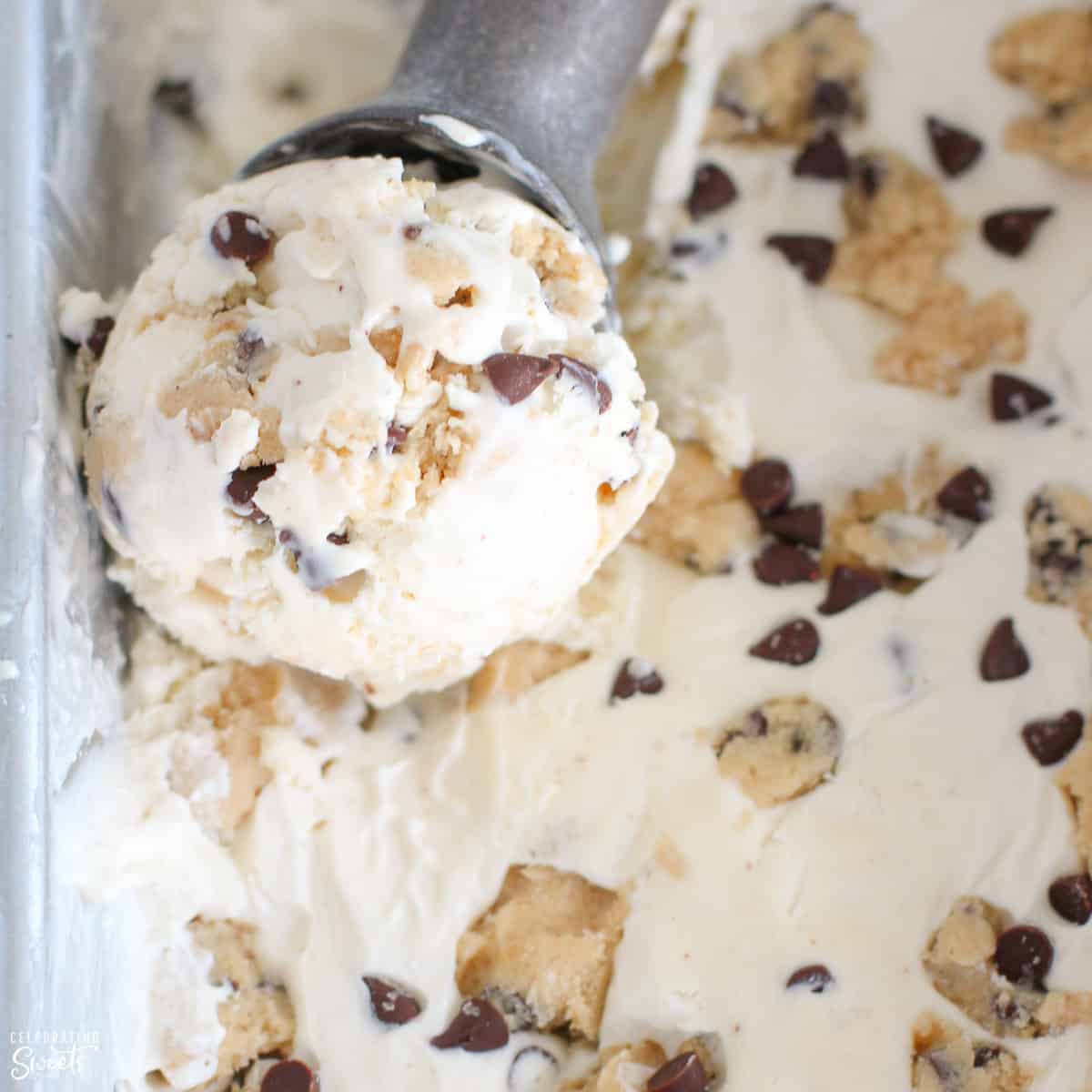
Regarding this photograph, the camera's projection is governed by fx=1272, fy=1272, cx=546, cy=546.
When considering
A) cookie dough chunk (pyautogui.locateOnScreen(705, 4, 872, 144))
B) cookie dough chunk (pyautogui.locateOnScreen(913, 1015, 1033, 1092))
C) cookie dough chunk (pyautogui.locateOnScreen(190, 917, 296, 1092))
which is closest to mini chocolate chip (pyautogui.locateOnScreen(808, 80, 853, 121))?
cookie dough chunk (pyautogui.locateOnScreen(705, 4, 872, 144))

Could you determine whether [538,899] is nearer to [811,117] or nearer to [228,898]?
[228,898]

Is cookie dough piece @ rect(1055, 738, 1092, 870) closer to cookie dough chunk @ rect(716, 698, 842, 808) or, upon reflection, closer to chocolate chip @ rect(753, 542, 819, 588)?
cookie dough chunk @ rect(716, 698, 842, 808)

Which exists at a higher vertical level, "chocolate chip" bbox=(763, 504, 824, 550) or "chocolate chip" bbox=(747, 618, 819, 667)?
"chocolate chip" bbox=(763, 504, 824, 550)

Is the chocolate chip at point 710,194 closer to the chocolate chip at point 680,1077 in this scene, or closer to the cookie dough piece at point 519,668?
the cookie dough piece at point 519,668

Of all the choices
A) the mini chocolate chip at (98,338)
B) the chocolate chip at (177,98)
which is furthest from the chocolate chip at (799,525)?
the chocolate chip at (177,98)

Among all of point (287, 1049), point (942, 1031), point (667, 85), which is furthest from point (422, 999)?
point (667, 85)

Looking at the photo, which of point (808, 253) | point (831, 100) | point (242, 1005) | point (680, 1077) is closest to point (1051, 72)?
point (831, 100)

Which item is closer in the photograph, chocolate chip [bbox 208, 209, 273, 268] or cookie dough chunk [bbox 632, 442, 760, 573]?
chocolate chip [bbox 208, 209, 273, 268]
